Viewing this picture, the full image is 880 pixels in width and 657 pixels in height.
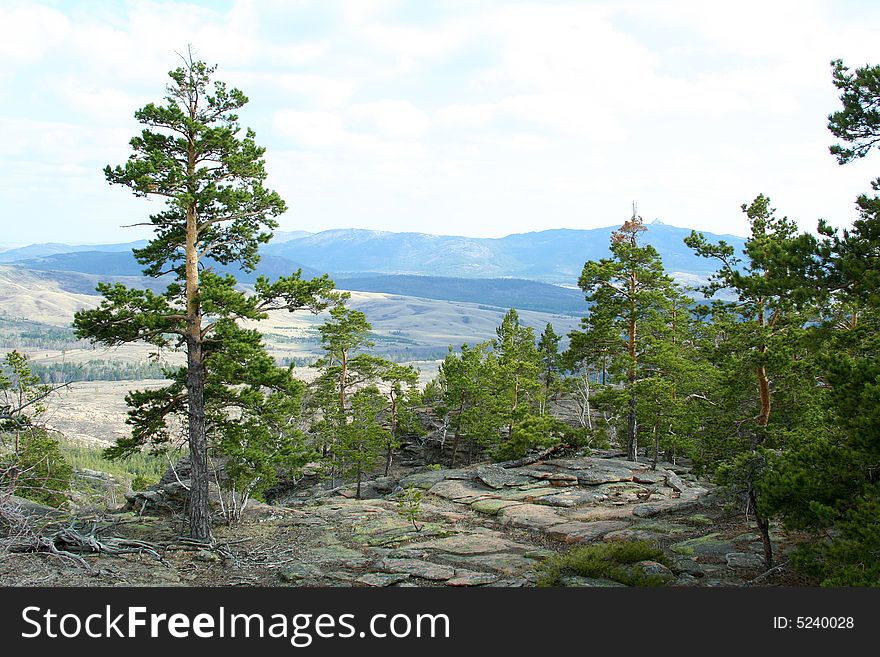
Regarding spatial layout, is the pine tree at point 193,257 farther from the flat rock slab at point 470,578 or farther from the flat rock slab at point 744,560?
the flat rock slab at point 744,560

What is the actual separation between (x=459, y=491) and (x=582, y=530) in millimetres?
9493

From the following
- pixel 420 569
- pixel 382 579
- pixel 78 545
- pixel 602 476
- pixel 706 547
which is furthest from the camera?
pixel 602 476

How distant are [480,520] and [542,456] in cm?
1271

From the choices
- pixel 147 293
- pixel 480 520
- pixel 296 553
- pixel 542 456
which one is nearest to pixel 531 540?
pixel 480 520

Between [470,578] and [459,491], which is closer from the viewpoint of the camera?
[470,578]

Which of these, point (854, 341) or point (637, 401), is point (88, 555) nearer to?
point (854, 341)

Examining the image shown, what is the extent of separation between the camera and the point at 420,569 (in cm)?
1356

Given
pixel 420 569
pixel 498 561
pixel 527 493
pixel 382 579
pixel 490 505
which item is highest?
pixel 382 579

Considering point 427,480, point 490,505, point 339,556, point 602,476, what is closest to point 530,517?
point 490,505

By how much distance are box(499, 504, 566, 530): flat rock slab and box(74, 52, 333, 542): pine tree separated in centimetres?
924

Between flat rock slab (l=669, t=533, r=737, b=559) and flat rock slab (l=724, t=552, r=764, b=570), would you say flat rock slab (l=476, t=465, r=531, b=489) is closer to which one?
flat rock slab (l=669, t=533, r=737, b=559)

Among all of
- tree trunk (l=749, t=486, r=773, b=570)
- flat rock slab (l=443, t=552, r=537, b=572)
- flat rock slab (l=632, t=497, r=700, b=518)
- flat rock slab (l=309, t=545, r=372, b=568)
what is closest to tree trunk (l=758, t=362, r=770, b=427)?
flat rock slab (l=632, t=497, r=700, b=518)

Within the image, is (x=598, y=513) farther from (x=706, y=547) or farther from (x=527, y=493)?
(x=706, y=547)

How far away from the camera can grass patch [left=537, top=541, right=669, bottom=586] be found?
11.7 meters
